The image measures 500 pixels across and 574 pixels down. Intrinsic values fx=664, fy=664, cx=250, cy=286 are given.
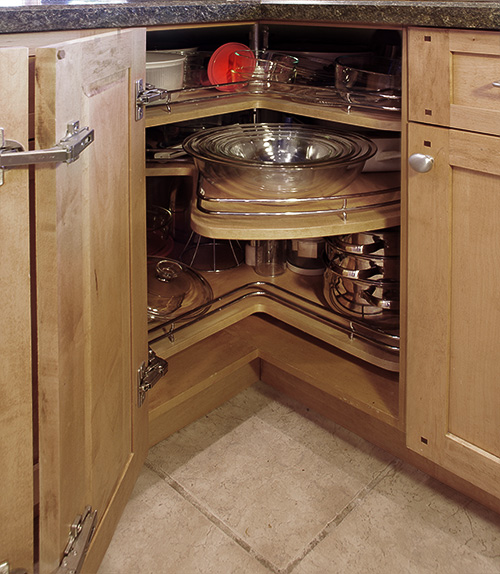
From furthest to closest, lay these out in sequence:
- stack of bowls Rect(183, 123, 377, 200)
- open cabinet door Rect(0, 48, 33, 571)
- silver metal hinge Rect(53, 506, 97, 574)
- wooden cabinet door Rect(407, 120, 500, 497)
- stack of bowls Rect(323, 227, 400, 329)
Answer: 1. stack of bowls Rect(323, 227, 400, 329)
2. stack of bowls Rect(183, 123, 377, 200)
3. wooden cabinet door Rect(407, 120, 500, 497)
4. silver metal hinge Rect(53, 506, 97, 574)
5. open cabinet door Rect(0, 48, 33, 571)

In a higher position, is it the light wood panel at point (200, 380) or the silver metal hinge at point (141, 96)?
the silver metal hinge at point (141, 96)

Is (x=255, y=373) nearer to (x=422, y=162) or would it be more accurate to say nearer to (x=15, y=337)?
(x=422, y=162)

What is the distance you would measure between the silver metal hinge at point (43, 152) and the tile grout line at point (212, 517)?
2.77 ft

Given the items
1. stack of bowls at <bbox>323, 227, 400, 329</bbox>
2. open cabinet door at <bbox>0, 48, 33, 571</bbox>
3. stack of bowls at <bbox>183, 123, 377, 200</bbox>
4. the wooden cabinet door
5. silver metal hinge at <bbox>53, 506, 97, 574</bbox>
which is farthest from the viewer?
stack of bowls at <bbox>323, 227, 400, 329</bbox>

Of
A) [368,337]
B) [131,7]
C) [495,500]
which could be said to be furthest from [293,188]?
[495,500]

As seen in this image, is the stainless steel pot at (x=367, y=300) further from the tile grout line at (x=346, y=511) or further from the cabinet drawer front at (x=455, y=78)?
the cabinet drawer front at (x=455, y=78)

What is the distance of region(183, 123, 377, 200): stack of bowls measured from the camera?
1.38 metres

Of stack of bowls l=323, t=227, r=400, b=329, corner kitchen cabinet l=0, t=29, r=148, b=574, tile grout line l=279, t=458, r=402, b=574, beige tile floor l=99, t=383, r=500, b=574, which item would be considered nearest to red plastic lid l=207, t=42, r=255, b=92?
stack of bowls l=323, t=227, r=400, b=329

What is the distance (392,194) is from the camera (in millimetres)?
1450

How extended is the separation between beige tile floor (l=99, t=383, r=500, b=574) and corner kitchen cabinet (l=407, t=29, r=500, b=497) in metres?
0.15

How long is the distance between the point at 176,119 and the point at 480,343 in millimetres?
741

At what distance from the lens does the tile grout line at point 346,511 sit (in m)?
1.26

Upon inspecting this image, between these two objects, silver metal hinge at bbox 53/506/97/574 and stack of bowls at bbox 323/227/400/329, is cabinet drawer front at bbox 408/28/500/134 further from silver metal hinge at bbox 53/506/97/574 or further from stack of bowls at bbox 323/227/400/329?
silver metal hinge at bbox 53/506/97/574

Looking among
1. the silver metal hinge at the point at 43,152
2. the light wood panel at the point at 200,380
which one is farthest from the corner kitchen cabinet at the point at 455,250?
the silver metal hinge at the point at 43,152
